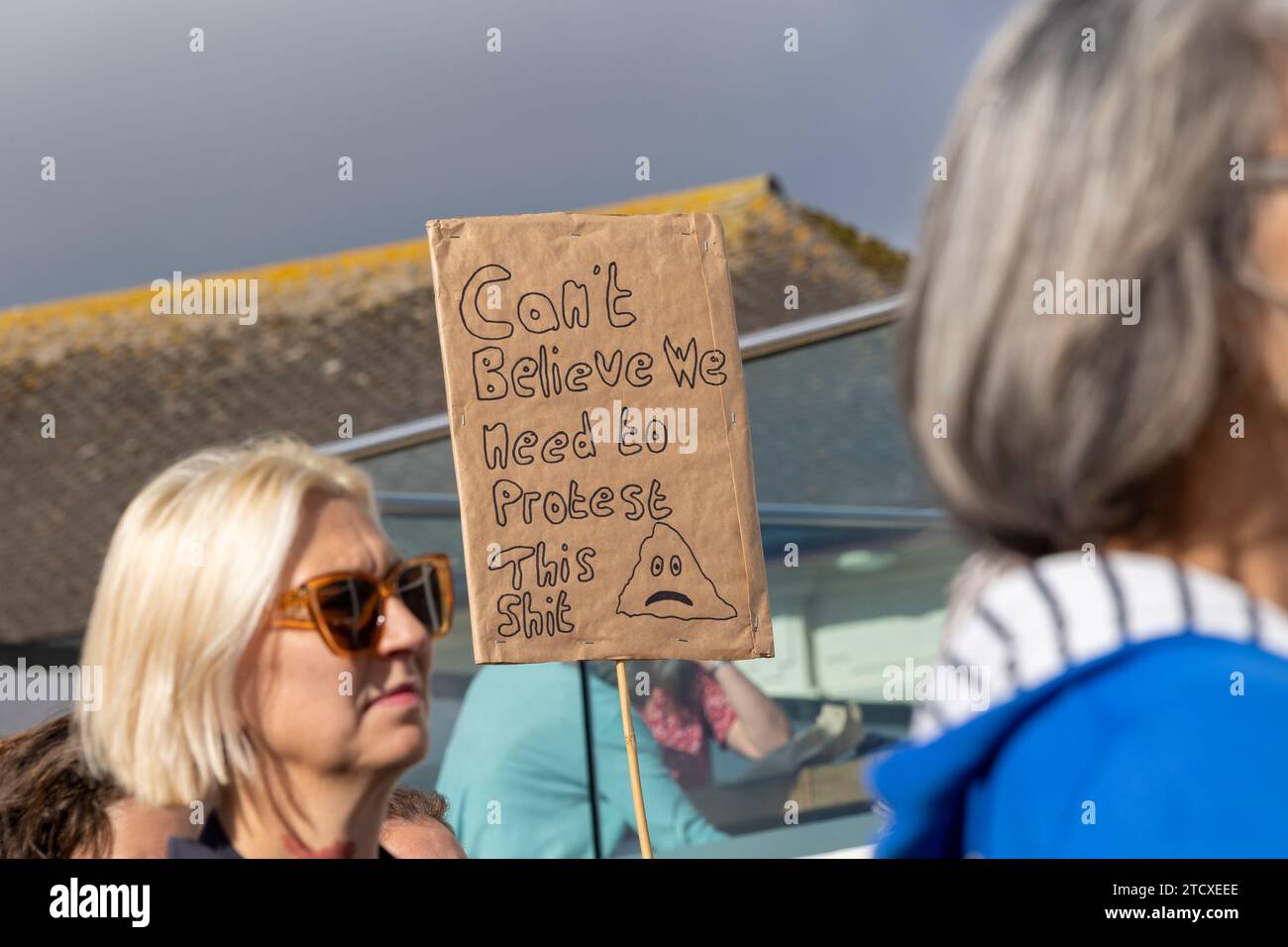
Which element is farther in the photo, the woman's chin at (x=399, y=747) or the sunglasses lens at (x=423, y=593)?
the sunglasses lens at (x=423, y=593)

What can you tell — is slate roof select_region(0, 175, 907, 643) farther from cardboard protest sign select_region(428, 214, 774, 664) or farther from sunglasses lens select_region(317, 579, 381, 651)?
sunglasses lens select_region(317, 579, 381, 651)

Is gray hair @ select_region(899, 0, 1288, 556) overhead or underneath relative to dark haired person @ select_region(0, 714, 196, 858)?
overhead

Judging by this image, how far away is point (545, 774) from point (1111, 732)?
214 centimetres

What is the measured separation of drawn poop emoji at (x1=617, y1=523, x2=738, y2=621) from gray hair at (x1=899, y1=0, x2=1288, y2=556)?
1563 mm

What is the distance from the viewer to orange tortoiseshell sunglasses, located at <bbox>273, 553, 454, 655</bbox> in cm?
178

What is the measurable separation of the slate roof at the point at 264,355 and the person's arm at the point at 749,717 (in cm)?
2457

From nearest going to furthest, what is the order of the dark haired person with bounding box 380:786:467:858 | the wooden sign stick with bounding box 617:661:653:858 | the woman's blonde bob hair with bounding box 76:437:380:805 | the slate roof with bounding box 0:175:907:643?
the woman's blonde bob hair with bounding box 76:437:380:805
the dark haired person with bounding box 380:786:467:858
the wooden sign stick with bounding box 617:661:653:858
the slate roof with bounding box 0:175:907:643

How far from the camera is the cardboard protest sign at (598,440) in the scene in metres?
2.32
